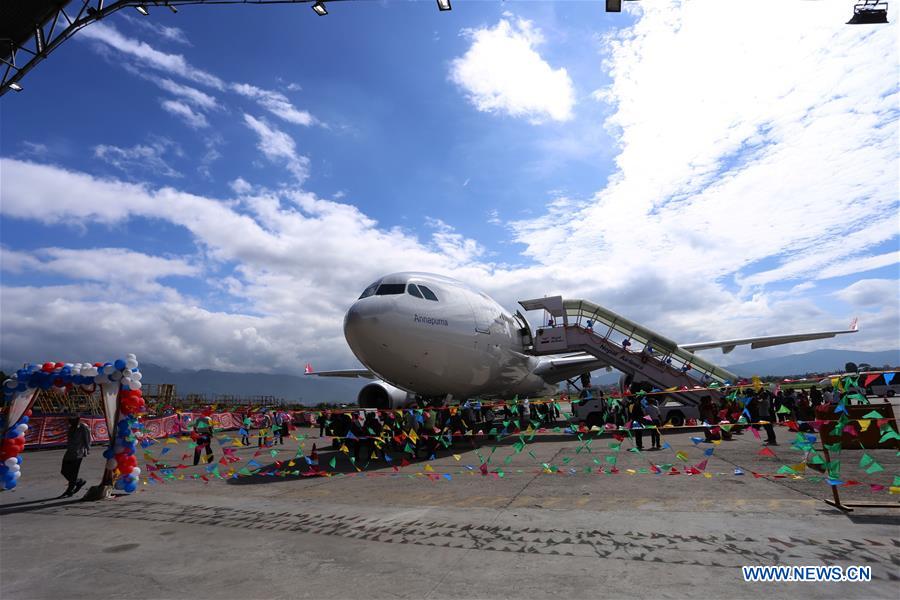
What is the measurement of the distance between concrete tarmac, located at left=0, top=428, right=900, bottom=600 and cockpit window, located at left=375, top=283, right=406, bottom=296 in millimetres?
4775

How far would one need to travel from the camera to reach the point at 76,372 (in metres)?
8.73

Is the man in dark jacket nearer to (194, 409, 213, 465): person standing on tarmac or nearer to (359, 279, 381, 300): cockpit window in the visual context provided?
(194, 409, 213, 465): person standing on tarmac

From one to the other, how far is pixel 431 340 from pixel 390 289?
5.68 feet

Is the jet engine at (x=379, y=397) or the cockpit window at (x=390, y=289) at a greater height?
the cockpit window at (x=390, y=289)

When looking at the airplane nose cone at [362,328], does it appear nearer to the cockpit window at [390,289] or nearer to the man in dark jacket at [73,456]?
the cockpit window at [390,289]

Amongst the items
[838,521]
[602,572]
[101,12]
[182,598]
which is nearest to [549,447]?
[838,521]

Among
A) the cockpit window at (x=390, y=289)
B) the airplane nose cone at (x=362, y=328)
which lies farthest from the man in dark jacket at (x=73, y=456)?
the cockpit window at (x=390, y=289)

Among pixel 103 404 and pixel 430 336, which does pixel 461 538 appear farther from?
pixel 103 404

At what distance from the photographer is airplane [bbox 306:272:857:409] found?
11320 mm

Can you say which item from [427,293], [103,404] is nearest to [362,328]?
[427,293]

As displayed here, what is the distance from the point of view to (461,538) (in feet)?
16.7

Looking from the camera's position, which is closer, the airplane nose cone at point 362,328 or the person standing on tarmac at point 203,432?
the airplane nose cone at point 362,328

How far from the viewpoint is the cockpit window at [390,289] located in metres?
12.1

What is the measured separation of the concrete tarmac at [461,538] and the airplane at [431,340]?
3.30m
